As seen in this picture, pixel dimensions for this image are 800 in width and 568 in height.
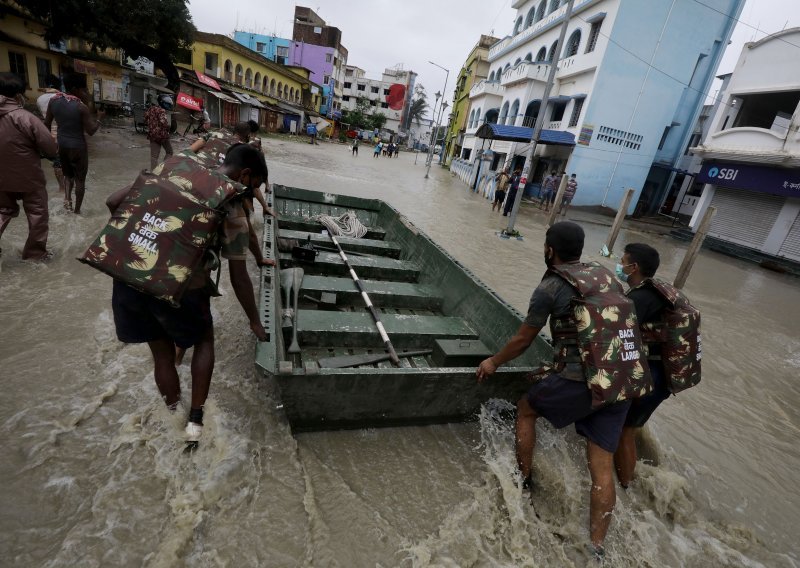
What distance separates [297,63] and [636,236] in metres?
46.9

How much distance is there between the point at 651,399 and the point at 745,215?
15996mm

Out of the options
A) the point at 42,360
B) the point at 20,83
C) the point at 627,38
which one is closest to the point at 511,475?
the point at 42,360

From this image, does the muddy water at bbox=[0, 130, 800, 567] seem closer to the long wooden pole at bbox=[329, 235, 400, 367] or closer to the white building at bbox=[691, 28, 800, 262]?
the long wooden pole at bbox=[329, 235, 400, 367]

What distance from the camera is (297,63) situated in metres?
48.8

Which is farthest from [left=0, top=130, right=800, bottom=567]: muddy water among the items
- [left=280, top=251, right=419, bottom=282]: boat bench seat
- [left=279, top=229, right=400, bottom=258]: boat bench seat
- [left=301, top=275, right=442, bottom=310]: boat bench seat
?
[left=279, top=229, right=400, bottom=258]: boat bench seat

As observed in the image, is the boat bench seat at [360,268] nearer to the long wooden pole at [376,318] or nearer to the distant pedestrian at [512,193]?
the long wooden pole at [376,318]

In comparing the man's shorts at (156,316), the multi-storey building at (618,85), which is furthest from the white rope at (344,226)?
the multi-storey building at (618,85)

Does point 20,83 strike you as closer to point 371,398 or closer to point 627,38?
point 371,398

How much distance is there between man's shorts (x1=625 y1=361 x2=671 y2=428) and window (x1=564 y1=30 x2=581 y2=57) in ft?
64.8

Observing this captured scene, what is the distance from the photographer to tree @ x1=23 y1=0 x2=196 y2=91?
11859 millimetres

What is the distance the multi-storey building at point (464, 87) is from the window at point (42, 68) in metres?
25.7

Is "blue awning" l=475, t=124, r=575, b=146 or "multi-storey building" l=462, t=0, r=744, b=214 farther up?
"multi-storey building" l=462, t=0, r=744, b=214

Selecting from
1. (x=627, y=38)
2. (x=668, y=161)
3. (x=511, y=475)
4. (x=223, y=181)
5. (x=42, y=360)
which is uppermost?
(x=627, y=38)

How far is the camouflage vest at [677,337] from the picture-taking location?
2.37m
